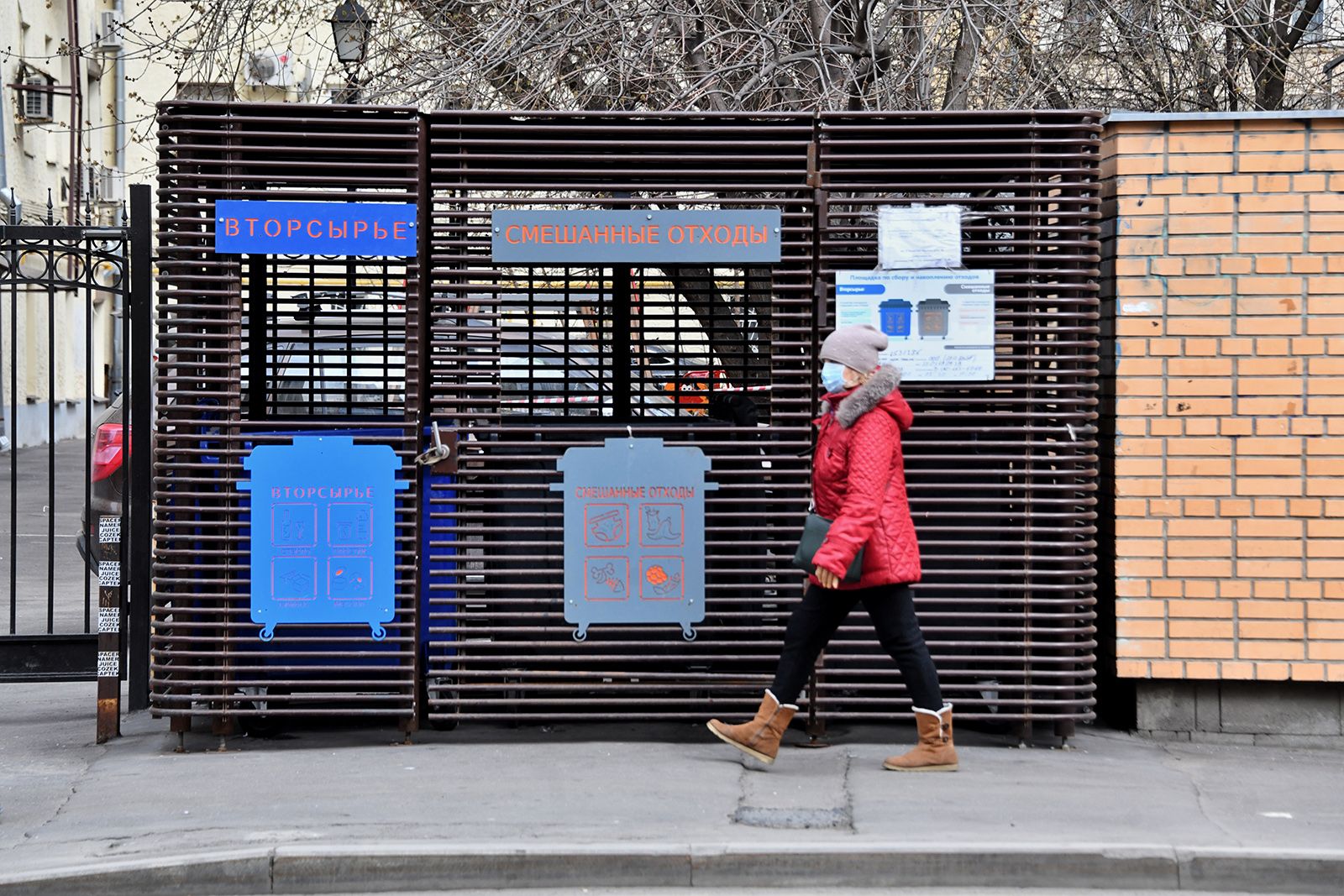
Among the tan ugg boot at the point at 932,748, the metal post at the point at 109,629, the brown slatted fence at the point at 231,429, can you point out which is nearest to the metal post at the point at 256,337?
the brown slatted fence at the point at 231,429

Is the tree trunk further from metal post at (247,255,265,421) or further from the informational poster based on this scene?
metal post at (247,255,265,421)

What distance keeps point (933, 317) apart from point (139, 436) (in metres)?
3.50

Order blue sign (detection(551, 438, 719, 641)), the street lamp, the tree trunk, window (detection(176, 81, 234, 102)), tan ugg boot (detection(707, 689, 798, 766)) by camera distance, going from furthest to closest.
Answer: the street lamp < the tree trunk < window (detection(176, 81, 234, 102)) < blue sign (detection(551, 438, 719, 641)) < tan ugg boot (detection(707, 689, 798, 766))

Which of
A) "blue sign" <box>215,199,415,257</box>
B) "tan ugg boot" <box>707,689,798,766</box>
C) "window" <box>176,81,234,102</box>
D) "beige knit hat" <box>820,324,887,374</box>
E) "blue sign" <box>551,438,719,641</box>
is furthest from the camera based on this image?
"window" <box>176,81,234,102</box>

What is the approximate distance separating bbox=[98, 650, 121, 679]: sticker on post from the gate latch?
156cm

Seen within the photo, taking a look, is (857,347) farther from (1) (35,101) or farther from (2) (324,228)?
(1) (35,101)

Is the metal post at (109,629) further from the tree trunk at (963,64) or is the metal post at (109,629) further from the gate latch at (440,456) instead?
the tree trunk at (963,64)

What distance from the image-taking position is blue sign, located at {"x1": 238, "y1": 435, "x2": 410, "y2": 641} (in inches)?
259

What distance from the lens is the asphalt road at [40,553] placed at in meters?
8.81

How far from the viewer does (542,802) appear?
5.82 m

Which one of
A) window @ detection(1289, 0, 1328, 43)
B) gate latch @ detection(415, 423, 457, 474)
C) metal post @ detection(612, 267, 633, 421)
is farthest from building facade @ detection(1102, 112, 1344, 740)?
window @ detection(1289, 0, 1328, 43)

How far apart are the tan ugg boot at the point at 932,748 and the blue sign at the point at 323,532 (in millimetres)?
2156

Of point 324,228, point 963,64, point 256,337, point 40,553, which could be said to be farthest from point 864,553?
point 40,553

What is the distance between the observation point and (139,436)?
7191 mm
